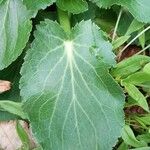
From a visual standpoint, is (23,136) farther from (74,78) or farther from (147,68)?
(147,68)

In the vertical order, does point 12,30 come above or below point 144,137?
above

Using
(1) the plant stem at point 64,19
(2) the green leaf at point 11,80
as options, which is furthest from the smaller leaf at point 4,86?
(1) the plant stem at point 64,19

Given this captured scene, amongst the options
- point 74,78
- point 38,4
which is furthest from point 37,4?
point 74,78

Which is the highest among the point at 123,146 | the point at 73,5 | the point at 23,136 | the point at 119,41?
the point at 73,5

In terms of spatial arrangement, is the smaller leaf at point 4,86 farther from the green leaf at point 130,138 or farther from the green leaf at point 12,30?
the green leaf at point 130,138

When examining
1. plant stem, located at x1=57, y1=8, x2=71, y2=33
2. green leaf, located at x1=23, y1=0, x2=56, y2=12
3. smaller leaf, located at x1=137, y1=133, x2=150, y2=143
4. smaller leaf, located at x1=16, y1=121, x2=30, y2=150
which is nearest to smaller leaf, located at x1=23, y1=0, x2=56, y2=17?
green leaf, located at x1=23, y1=0, x2=56, y2=12

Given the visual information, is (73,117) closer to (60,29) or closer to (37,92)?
(37,92)

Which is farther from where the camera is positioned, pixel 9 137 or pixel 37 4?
pixel 9 137

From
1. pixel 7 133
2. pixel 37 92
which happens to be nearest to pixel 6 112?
pixel 7 133
